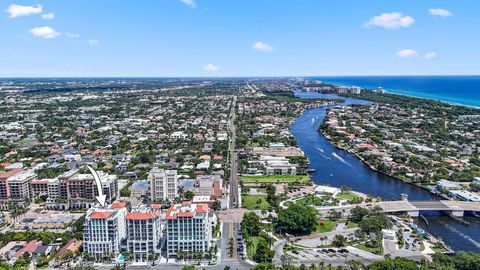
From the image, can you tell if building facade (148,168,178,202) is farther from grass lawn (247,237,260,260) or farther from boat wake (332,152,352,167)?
boat wake (332,152,352,167)

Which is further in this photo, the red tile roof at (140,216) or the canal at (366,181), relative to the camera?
the canal at (366,181)

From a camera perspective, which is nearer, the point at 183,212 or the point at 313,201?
the point at 183,212

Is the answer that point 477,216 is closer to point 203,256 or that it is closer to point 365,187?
point 365,187

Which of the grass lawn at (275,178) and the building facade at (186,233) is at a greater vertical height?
the building facade at (186,233)

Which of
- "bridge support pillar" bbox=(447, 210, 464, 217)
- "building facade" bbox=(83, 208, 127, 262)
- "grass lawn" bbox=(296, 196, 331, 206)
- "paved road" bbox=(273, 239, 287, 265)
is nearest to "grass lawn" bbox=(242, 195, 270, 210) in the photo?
"grass lawn" bbox=(296, 196, 331, 206)

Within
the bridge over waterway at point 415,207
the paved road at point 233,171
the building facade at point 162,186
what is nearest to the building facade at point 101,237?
the building facade at point 162,186

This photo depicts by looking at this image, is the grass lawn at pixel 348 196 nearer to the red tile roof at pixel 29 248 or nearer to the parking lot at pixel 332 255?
the parking lot at pixel 332 255

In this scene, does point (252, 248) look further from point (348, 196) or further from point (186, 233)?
point (348, 196)

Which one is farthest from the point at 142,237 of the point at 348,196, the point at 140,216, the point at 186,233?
the point at 348,196
